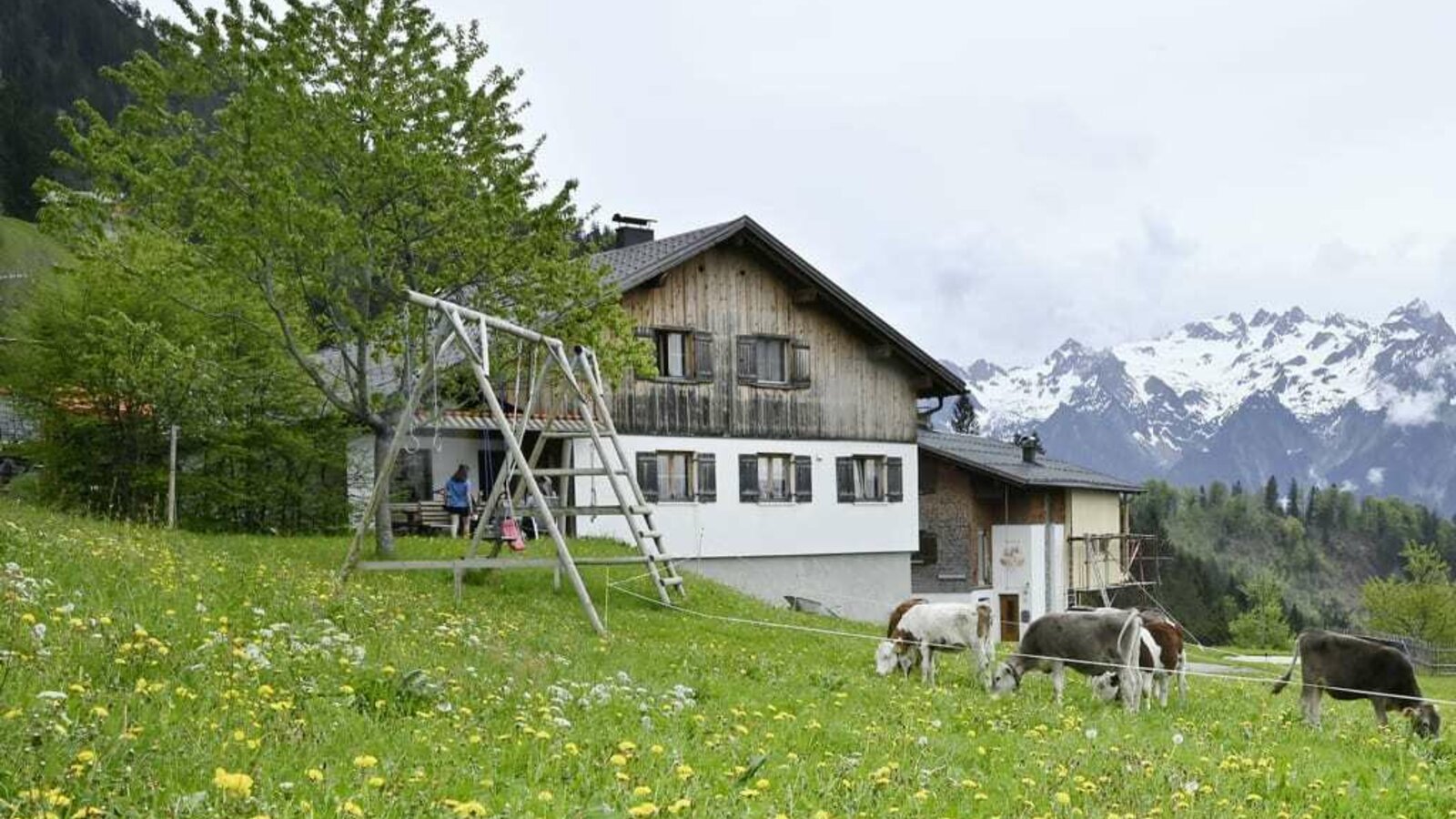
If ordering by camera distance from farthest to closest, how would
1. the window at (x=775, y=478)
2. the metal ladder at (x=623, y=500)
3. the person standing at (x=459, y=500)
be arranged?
the window at (x=775, y=478) → the person standing at (x=459, y=500) → the metal ladder at (x=623, y=500)

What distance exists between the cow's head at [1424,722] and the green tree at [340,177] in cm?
1387

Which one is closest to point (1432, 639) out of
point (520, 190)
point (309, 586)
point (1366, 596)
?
point (1366, 596)

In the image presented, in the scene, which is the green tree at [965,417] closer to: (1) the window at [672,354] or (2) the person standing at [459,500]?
(1) the window at [672,354]

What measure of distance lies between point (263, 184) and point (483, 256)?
11.4ft

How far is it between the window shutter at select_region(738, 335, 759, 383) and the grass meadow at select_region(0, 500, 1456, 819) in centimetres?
2160

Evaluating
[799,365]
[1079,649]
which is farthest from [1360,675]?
[799,365]

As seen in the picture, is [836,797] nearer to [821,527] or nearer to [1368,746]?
[1368,746]

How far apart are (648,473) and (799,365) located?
6.10m

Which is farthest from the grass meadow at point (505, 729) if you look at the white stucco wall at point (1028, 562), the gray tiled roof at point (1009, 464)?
the white stucco wall at point (1028, 562)

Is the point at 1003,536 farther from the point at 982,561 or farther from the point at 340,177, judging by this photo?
the point at 340,177

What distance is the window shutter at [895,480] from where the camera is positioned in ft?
129

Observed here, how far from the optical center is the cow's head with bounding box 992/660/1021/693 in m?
14.0

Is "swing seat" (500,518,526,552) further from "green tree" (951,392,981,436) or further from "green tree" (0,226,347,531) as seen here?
"green tree" (951,392,981,436)

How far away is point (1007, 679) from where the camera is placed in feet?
46.0
